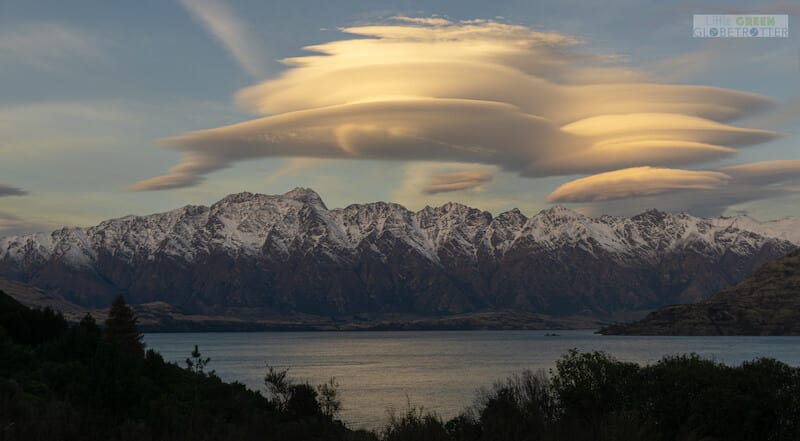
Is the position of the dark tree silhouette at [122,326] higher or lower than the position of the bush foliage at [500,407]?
higher

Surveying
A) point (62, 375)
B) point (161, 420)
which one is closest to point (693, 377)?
point (161, 420)

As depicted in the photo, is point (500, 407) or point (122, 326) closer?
point (500, 407)

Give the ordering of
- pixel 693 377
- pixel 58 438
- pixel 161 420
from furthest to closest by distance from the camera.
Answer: pixel 693 377
pixel 161 420
pixel 58 438

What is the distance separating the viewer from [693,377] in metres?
83.1

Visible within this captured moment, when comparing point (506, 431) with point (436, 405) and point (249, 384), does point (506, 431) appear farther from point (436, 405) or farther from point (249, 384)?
point (249, 384)

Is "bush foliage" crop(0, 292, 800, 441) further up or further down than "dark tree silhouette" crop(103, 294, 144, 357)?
further down

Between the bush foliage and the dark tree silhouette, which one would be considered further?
the dark tree silhouette

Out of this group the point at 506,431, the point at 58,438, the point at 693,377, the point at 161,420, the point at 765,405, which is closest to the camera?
the point at 58,438

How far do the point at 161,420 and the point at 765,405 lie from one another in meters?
52.4

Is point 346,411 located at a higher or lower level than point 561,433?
lower

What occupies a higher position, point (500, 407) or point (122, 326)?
point (122, 326)

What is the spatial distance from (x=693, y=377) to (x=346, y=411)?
8454 centimetres

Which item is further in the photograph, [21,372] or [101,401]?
[21,372]

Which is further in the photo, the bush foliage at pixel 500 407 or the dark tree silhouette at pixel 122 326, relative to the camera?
the dark tree silhouette at pixel 122 326
